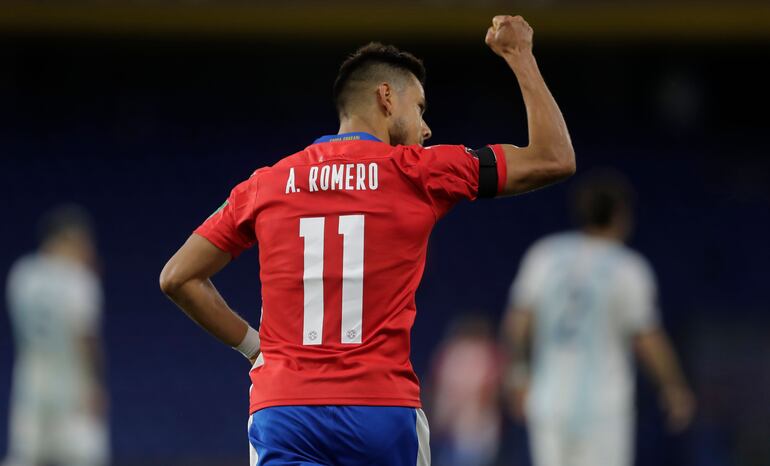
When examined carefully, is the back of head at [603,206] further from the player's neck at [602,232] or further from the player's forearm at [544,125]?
the player's forearm at [544,125]

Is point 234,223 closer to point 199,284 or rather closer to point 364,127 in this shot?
point 199,284

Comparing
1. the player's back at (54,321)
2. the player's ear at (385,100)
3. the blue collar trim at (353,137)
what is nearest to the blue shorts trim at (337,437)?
the blue collar trim at (353,137)

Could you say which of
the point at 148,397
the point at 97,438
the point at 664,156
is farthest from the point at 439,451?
the point at 97,438

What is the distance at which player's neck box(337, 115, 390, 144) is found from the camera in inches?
182

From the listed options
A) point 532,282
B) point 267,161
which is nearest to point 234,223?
point 532,282

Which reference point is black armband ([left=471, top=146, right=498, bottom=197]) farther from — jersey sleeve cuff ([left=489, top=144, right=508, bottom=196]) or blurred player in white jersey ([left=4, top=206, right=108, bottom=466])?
blurred player in white jersey ([left=4, top=206, right=108, bottom=466])

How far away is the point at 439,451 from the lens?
56.4ft

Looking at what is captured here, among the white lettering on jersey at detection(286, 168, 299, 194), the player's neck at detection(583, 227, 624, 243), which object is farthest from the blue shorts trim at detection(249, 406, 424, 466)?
the player's neck at detection(583, 227, 624, 243)

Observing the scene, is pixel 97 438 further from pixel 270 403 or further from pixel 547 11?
pixel 270 403

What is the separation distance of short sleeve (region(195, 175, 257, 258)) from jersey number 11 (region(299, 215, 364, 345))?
0.29m

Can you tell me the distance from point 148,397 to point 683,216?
767cm

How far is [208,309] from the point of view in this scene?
4.64 meters

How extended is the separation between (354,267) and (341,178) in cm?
30

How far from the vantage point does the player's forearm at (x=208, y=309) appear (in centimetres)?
457
